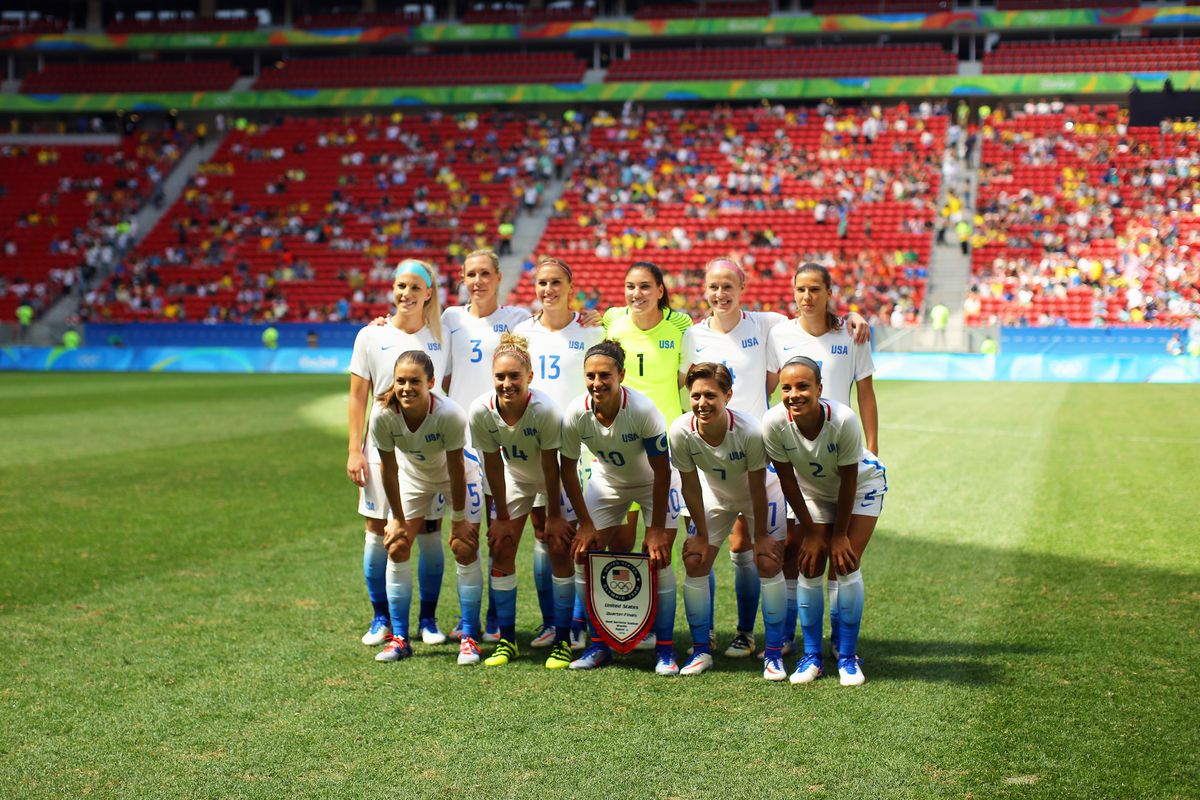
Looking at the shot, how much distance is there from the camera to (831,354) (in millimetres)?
5762

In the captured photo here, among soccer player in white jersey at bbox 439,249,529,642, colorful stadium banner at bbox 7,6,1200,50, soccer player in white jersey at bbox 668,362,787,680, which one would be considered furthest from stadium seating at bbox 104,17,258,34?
soccer player in white jersey at bbox 668,362,787,680

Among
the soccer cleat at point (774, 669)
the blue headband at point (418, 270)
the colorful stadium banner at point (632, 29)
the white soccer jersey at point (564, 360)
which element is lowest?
the soccer cleat at point (774, 669)

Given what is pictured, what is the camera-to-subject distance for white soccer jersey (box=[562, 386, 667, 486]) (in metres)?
5.28

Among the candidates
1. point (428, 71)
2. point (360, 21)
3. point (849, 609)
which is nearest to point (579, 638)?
point (849, 609)

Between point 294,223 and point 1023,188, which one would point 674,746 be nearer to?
point 1023,188

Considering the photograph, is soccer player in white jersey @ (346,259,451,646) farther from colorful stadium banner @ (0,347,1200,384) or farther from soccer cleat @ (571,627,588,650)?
colorful stadium banner @ (0,347,1200,384)

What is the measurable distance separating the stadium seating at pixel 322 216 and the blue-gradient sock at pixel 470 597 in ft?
88.5

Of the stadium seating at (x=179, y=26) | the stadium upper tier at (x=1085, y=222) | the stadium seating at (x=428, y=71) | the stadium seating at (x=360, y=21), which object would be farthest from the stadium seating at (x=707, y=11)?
the stadium seating at (x=179, y=26)

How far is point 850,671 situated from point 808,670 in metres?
0.22

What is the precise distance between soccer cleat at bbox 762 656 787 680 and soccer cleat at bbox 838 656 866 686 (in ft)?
1.00

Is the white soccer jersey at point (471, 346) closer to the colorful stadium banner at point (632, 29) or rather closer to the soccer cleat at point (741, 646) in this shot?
the soccer cleat at point (741, 646)

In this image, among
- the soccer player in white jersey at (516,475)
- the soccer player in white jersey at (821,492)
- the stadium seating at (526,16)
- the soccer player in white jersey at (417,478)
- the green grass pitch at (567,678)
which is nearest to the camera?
the green grass pitch at (567,678)

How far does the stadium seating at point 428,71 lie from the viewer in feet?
141

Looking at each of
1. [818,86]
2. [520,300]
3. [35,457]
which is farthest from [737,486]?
[818,86]
